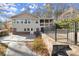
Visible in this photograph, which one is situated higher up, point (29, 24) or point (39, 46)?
point (29, 24)

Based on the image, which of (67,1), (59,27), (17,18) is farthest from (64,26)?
(17,18)

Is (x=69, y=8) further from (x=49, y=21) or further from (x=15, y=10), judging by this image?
(x=15, y=10)

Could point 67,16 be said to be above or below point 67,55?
above

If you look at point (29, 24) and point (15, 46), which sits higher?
point (29, 24)

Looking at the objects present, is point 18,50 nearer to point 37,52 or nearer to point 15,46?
point 15,46

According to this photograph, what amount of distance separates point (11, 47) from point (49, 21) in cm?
38

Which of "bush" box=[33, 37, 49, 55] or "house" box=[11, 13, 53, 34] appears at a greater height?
"house" box=[11, 13, 53, 34]

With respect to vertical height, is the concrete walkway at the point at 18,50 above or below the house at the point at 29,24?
below

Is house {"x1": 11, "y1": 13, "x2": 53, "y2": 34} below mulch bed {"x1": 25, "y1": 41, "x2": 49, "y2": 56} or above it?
above

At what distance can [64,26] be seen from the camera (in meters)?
2.12

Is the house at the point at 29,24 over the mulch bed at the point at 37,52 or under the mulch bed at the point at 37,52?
over

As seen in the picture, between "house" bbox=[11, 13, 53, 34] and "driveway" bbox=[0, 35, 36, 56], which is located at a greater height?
"house" bbox=[11, 13, 53, 34]

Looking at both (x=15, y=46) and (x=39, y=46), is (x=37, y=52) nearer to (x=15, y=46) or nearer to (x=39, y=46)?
(x=39, y=46)

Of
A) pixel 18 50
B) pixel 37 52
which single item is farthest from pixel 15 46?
pixel 37 52
